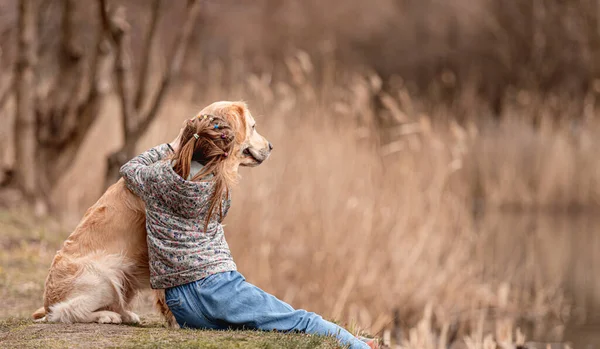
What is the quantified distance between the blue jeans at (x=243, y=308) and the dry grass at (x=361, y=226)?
6.95 ft

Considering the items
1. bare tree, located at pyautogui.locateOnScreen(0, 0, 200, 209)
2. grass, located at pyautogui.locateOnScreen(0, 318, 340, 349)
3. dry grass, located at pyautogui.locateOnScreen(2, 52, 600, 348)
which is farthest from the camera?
dry grass, located at pyautogui.locateOnScreen(2, 52, 600, 348)

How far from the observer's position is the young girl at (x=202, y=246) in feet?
10.5

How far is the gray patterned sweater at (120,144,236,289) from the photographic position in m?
3.18

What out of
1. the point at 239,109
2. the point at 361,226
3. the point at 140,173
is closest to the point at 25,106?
the point at 361,226

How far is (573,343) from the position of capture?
6.54 m

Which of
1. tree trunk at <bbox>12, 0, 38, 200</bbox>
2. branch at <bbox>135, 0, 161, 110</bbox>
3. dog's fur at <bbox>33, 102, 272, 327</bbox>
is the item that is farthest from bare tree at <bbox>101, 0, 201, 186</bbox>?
dog's fur at <bbox>33, 102, 272, 327</bbox>


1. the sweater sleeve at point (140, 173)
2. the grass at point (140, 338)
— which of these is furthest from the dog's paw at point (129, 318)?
the sweater sleeve at point (140, 173)

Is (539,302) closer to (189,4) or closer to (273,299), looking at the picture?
(189,4)

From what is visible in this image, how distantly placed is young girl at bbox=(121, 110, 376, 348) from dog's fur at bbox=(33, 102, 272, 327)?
108mm

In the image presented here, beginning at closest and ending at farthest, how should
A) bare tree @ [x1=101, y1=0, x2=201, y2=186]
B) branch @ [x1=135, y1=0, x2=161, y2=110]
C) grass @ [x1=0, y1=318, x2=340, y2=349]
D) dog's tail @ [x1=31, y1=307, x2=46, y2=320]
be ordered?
grass @ [x1=0, y1=318, x2=340, y2=349] < dog's tail @ [x1=31, y1=307, x2=46, y2=320] < bare tree @ [x1=101, y1=0, x2=201, y2=186] < branch @ [x1=135, y1=0, x2=161, y2=110]

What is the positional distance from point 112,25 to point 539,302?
447cm

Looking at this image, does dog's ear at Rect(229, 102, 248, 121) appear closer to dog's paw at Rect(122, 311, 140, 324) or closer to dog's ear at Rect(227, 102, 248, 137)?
dog's ear at Rect(227, 102, 248, 137)

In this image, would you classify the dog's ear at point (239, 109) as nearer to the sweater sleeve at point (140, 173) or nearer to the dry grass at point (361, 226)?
the sweater sleeve at point (140, 173)

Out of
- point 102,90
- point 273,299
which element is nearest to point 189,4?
point 102,90
